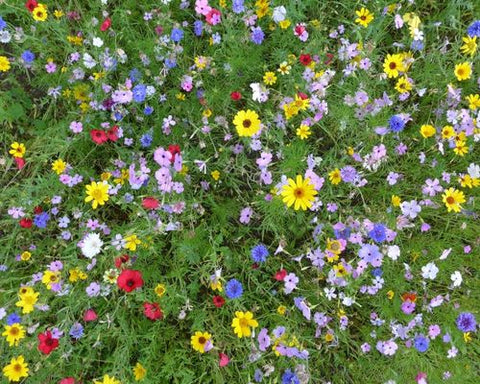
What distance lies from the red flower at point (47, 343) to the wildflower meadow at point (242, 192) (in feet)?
0.25

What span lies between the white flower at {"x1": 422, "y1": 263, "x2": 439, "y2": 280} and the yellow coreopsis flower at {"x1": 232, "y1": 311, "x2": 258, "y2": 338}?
1.06 meters

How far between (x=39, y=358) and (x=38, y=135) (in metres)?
1.43

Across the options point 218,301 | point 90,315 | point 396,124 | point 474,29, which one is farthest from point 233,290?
point 474,29

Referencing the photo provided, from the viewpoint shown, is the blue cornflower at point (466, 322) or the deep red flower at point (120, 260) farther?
the blue cornflower at point (466, 322)

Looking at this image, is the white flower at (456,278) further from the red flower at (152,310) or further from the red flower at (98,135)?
the red flower at (98,135)

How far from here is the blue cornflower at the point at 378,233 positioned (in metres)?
2.61

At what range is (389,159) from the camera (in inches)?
116

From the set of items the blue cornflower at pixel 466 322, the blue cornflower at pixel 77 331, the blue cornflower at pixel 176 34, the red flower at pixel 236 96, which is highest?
the blue cornflower at pixel 176 34

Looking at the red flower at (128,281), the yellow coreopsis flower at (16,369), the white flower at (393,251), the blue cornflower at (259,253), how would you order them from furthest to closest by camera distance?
the blue cornflower at (259,253), the white flower at (393,251), the yellow coreopsis flower at (16,369), the red flower at (128,281)

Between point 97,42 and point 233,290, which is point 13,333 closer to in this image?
point 233,290

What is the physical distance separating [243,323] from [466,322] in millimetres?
1340

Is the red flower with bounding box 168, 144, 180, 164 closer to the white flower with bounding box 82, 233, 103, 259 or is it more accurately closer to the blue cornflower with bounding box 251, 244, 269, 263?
the white flower with bounding box 82, 233, 103, 259

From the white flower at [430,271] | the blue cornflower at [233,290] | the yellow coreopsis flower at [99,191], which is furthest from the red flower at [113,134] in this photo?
the white flower at [430,271]

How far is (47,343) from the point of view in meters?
2.45
